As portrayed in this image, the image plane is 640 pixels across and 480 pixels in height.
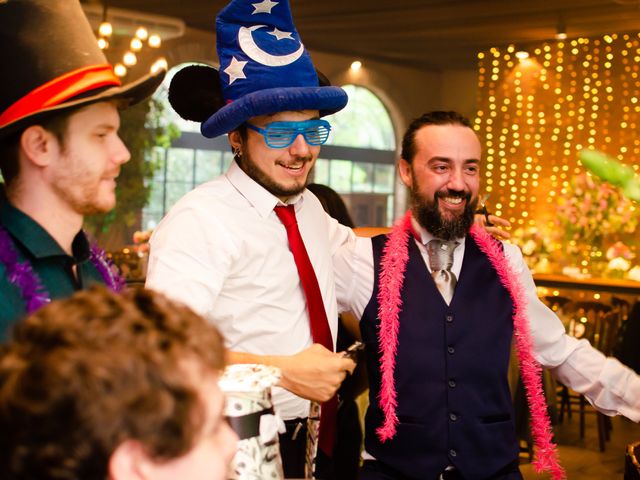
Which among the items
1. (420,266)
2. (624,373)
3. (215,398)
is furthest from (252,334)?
(215,398)

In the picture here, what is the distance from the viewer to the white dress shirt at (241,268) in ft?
5.84

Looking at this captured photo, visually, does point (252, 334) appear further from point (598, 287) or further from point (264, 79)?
point (598, 287)

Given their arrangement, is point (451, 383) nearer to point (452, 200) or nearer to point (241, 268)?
point (452, 200)

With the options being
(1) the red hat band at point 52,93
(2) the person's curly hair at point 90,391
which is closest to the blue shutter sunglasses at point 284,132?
(1) the red hat band at point 52,93

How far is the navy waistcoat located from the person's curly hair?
1309 millimetres

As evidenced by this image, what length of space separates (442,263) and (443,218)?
12 cm

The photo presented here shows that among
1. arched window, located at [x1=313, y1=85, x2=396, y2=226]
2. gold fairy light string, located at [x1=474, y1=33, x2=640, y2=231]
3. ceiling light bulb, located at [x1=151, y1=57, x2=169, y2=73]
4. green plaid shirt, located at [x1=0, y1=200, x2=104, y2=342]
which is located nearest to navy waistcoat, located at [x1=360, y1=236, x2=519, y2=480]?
ceiling light bulb, located at [x1=151, y1=57, x2=169, y2=73]

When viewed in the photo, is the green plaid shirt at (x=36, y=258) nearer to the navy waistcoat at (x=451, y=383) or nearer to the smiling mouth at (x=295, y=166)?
the smiling mouth at (x=295, y=166)

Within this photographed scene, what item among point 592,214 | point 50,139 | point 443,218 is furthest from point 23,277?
point 592,214

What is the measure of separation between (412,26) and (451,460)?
7.70 metres

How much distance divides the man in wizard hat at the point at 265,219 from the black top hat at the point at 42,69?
0.58 meters

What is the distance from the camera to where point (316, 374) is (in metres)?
1.56

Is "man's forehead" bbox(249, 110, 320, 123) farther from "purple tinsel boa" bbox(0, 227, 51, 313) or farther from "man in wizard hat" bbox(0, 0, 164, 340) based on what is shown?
"purple tinsel boa" bbox(0, 227, 51, 313)

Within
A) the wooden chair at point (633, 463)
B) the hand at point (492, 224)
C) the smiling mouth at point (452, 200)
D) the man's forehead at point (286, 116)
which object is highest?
the man's forehead at point (286, 116)
